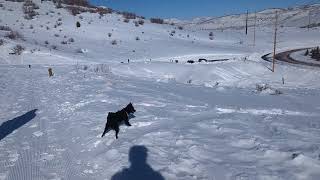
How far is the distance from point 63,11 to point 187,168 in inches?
1428

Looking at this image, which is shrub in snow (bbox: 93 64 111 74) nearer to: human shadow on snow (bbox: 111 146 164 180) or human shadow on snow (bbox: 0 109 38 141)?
human shadow on snow (bbox: 0 109 38 141)

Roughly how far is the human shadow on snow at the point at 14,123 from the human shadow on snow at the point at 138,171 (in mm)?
3278

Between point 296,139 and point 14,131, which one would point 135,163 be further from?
point 14,131

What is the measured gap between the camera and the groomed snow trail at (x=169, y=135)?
6008mm

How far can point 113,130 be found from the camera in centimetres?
818

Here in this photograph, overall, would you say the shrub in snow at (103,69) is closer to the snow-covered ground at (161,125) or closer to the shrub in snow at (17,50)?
the snow-covered ground at (161,125)

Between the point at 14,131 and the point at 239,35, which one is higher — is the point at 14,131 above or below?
below

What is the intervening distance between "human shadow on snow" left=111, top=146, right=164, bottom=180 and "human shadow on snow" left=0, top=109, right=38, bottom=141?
3278 millimetres

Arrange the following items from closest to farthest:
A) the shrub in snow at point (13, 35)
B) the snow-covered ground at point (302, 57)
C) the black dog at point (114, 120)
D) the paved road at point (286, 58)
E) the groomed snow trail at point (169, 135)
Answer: the groomed snow trail at point (169, 135) → the black dog at point (114, 120) → the paved road at point (286, 58) → the snow-covered ground at point (302, 57) → the shrub in snow at point (13, 35)

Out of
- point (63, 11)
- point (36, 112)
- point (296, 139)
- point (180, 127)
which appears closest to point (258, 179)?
point (296, 139)

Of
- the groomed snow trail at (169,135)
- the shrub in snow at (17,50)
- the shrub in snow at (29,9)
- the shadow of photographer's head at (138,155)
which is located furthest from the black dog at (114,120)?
the shrub in snow at (29,9)

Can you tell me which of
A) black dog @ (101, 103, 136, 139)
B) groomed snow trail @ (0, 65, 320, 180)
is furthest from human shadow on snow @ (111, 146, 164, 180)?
black dog @ (101, 103, 136, 139)

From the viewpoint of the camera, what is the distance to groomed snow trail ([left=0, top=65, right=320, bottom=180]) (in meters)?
6.01

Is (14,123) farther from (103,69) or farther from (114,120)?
(103,69)
